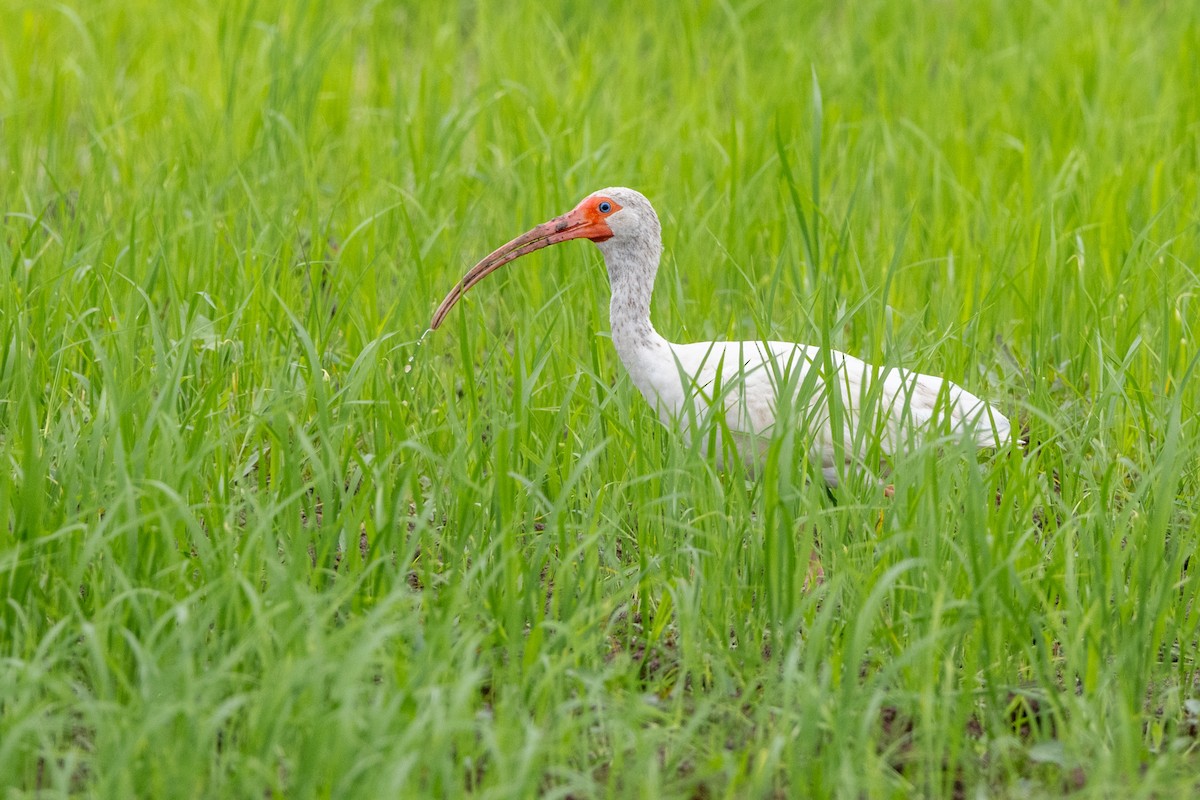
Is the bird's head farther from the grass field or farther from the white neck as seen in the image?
the grass field

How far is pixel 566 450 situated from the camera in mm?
4301

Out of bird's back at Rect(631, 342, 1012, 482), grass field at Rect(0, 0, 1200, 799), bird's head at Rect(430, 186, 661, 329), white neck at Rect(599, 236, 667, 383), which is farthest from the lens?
bird's head at Rect(430, 186, 661, 329)

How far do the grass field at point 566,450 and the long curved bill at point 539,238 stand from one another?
0.78 feet

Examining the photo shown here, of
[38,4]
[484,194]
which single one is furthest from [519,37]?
[38,4]

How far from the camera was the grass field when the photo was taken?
123 inches

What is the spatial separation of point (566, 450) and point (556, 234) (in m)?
0.94

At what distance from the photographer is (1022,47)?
8.24m

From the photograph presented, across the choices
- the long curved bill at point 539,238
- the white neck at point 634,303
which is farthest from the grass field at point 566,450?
the long curved bill at point 539,238

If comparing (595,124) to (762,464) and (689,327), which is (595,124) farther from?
(762,464)

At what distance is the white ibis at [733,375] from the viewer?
420cm

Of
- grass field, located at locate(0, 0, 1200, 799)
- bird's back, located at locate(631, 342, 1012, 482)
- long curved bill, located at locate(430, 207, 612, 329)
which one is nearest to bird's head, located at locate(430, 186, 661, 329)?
long curved bill, located at locate(430, 207, 612, 329)

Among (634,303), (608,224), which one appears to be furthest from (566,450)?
(608,224)

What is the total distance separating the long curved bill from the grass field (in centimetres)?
24

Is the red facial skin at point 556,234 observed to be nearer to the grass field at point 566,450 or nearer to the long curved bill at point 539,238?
the long curved bill at point 539,238
